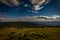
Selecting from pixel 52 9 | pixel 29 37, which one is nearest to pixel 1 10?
pixel 29 37

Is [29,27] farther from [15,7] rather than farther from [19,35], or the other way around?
[15,7]

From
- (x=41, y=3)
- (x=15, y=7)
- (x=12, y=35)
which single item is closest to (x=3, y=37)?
(x=12, y=35)

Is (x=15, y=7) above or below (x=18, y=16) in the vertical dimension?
above

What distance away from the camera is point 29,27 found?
317 centimetres

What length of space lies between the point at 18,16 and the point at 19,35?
0.46 metres

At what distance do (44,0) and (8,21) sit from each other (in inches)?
39.3

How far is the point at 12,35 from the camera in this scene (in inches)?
122

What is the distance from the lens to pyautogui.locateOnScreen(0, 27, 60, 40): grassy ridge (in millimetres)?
3078

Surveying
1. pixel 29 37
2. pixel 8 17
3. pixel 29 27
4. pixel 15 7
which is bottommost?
pixel 29 37

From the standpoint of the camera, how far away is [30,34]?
3.12 meters

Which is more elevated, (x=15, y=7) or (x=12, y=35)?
(x=15, y=7)

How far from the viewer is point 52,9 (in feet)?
10.6

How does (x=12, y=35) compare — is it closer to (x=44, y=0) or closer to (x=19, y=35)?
(x=19, y=35)

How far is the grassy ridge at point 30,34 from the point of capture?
3.08 meters
